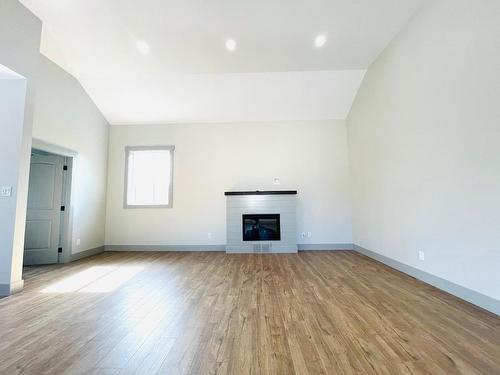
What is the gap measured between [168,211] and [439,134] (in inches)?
204

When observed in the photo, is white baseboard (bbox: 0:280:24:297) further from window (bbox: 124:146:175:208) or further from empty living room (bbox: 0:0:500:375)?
window (bbox: 124:146:175:208)

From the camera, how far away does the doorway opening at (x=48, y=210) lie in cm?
425

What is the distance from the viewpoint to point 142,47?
12.2 feet

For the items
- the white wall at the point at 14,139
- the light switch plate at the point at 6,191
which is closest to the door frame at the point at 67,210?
the white wall at the point at 14,139

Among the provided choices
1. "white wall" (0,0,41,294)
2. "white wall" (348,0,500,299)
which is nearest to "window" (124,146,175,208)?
"white wall" (0,0,41,294)

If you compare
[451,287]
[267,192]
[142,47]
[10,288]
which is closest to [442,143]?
[451,287]

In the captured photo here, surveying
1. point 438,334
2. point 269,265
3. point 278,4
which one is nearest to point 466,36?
point 278,4

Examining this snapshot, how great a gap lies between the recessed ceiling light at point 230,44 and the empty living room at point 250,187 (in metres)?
0.03

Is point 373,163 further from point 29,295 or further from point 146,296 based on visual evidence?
point 29,295

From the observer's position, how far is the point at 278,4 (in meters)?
3.01

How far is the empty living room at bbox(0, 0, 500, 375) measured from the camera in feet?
5.78

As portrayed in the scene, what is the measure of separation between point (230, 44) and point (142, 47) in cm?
143

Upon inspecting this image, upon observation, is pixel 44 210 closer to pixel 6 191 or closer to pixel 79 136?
pixel 79 136

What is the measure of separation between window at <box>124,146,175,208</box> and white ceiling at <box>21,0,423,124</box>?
31.6 inches
